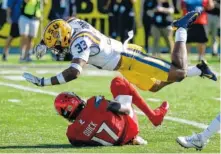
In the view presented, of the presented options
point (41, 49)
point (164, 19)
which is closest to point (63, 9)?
point (164, 19)

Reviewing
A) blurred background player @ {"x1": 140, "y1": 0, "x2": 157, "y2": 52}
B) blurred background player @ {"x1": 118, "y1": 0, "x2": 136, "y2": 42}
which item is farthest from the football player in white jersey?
blurred background player @ {"x1": 118, "y1": 0, "x2": 136, "y2": 42}

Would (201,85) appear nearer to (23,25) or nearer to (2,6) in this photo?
(23,25)

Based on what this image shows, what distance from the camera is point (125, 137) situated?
347 inches

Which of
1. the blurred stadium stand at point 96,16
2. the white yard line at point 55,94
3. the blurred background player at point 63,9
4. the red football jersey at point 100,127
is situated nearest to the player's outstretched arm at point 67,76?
the red football jersey at point 100,127

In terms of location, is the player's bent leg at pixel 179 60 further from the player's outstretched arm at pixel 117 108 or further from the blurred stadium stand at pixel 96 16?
the blurred stadium stand at pixel 96 16

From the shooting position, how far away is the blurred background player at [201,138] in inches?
328

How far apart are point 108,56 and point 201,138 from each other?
1.57 m

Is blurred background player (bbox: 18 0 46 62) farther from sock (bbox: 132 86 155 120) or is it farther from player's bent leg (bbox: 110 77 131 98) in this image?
player's bent leg (bbox: 110 77 131 98)

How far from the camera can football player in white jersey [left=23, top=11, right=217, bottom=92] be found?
29.5 feet

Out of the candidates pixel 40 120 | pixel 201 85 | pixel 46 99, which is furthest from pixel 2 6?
pixel 40 120

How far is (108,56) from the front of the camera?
9.43 m

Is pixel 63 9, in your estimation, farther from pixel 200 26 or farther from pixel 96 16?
pixel 200 26

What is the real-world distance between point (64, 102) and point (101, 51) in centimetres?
77

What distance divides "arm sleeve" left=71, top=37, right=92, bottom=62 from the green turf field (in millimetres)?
890
